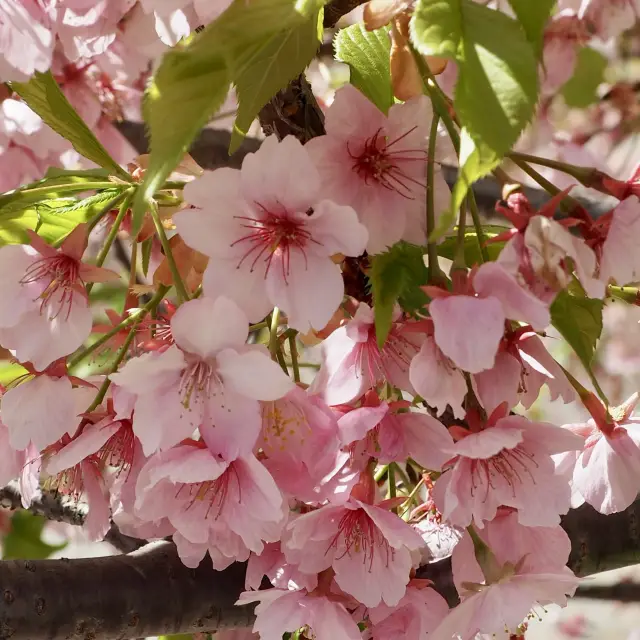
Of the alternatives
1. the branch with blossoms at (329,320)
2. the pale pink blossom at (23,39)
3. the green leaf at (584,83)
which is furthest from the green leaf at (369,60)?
the green leaf at (584,83)

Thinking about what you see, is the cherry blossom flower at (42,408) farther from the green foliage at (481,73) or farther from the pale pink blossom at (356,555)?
the green foliage at (481,73)

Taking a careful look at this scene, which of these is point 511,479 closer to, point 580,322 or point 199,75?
point 580,322

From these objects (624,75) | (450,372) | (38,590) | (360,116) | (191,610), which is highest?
(360,116)

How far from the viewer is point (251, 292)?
493 mm

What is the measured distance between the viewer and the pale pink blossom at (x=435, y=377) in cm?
47

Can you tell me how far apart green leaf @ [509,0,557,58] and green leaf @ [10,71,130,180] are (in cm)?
34

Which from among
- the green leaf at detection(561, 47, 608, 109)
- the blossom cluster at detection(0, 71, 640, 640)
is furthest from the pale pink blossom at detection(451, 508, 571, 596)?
the green leaf at detection(561, 47, 608, 109)

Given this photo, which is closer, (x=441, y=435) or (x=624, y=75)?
(x=441, y=435)

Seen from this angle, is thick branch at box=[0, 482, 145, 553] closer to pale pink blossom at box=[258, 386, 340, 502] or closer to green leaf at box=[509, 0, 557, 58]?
pale pink blossom at box=[258, 386, 340, 502]

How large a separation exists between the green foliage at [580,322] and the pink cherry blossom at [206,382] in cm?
20

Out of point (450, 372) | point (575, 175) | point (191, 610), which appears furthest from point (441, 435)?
point (191, 610)

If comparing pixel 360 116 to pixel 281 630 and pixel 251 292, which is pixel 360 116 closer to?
pixel 251 292

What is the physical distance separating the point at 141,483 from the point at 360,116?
10.7 inches

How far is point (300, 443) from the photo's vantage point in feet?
1.76
